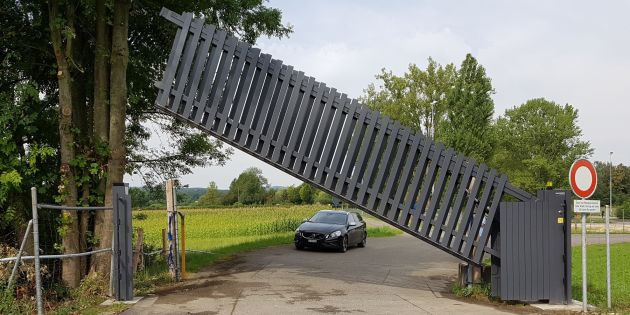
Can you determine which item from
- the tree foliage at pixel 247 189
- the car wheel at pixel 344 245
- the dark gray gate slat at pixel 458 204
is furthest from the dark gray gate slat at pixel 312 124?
the tree foliage at pixel 247 189

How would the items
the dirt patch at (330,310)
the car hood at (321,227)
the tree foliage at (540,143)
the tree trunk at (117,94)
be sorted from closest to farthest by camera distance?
1. the dirt patch at (330,310)
2. the tree trunk at (117,94)
3. the car hood at (321,227)
4. the tree foliage at (540,143)

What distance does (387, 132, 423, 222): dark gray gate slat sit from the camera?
10.0 meters

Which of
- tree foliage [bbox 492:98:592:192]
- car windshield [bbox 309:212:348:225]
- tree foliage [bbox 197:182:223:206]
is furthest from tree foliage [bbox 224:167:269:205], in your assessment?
car windshield [bbox 309:212:348:225]

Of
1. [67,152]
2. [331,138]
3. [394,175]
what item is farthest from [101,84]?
[394,175]

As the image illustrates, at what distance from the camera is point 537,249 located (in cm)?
952

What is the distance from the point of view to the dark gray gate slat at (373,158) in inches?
395

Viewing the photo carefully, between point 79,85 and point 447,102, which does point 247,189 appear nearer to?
point 447,102

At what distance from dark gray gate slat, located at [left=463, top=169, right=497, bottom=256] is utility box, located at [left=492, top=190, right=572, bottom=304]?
14.5 inches

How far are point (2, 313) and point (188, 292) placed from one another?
3310 millimetres

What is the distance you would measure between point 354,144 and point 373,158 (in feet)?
1.42

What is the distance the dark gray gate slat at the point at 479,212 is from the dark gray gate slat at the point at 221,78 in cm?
508

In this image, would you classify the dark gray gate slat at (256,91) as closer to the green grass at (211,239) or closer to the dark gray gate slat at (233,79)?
the dark gray gate slat at (233,79)

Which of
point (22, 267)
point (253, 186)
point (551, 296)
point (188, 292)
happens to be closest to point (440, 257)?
point (551, 296)

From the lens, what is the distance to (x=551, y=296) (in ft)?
30.9
